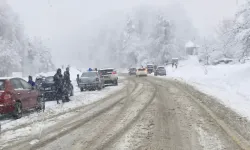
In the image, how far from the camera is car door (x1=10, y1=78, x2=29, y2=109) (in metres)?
14.6

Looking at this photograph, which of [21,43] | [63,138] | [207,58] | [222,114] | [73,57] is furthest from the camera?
[73,57]

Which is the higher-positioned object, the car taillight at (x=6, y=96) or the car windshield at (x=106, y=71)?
the car windshield at (x=106, y=71)

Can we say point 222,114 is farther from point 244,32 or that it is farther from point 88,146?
point 244,32

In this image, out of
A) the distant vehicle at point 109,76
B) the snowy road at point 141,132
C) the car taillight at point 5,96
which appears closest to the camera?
the snowy road at point 141,132

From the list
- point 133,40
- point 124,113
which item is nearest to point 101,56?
point 133,40

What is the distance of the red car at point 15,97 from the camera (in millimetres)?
13844

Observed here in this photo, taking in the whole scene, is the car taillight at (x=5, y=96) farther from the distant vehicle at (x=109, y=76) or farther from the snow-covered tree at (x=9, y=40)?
the snow-covered tree at (x=9, y=40)

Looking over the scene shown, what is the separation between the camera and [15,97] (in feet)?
47.0

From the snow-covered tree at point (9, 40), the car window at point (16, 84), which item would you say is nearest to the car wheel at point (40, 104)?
the car window at point (16, 84)

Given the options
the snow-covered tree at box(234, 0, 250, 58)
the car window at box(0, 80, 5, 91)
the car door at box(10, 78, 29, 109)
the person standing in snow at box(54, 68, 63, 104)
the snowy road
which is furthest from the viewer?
the snow-covered tree at box(234, 0, 250, 58)

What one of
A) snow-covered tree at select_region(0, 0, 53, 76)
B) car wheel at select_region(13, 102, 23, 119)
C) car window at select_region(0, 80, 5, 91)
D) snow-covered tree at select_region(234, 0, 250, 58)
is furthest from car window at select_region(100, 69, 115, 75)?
snow-covered tree at select_region(0, 0, 53, 76)

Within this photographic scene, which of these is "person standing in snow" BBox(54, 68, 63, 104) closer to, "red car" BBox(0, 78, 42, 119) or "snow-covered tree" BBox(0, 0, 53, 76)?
"red car" BBox(0, 78, 42, 119)

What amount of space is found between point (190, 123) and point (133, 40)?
9697 centimetres

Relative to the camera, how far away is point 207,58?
92188 millimetres
